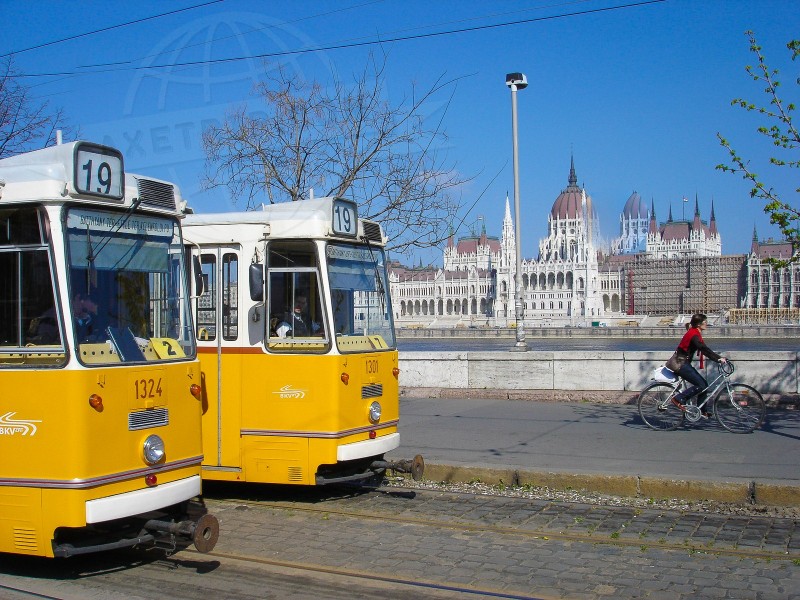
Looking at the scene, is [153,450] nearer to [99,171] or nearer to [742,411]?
[99,171]

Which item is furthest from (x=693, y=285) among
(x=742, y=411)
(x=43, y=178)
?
(x=43, y=178)

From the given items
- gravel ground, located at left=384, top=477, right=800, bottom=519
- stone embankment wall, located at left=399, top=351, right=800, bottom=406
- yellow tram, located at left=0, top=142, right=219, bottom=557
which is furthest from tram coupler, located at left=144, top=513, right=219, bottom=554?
stone embankment wall, located at left=399, top=351, right=800, bottom=406

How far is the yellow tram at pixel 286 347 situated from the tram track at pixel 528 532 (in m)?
0.38

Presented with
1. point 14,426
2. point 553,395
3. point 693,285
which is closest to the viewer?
point 14,426

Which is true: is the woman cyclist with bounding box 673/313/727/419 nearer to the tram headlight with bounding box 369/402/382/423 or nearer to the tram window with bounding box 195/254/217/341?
the tram headlight with bounding box 369/402/382/423

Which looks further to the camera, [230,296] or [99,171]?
[230,296]

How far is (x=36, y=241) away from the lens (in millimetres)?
6473

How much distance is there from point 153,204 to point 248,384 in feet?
9.23

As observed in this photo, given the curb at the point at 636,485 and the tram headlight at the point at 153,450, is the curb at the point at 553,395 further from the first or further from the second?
the tram headlight at the point at 153,450

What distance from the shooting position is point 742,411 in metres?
13.1

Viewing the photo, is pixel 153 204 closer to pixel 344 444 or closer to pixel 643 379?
pixel 344 444

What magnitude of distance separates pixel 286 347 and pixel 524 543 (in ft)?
10.6

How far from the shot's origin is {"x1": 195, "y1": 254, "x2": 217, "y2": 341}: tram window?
9.62 m

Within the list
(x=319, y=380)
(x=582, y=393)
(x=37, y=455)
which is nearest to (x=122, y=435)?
(x=37, y=455)
